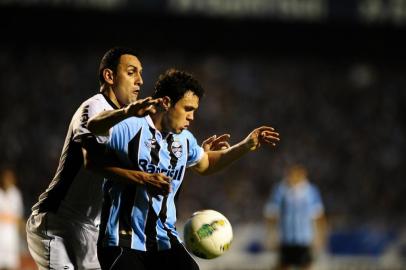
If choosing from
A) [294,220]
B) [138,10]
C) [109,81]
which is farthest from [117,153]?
[138,10]

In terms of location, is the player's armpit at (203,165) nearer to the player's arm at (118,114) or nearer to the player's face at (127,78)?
the player's face at (127,78)

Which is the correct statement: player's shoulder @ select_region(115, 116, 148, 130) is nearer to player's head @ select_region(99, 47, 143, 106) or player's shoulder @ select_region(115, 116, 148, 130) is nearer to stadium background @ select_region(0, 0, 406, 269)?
player's head @ select_region(99, 47, 143, 106)

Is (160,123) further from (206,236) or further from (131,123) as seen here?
(206,236)

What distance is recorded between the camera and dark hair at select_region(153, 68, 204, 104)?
4984 millimetres

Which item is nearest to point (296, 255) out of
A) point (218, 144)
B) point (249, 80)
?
point (218, 144)

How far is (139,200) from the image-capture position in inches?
189

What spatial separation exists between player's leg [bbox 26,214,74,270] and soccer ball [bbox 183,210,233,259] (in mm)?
789

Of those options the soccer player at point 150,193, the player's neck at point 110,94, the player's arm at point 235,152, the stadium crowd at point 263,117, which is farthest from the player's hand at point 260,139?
the stadium crowd at point 263,117

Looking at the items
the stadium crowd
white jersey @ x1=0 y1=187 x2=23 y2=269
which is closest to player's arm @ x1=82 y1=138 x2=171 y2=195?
white jersey @ x1=0 y1=187 x2=23 y2=269

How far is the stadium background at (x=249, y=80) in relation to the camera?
18.0m

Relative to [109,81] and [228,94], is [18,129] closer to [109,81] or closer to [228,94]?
[228,94]

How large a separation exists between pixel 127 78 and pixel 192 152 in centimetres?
64

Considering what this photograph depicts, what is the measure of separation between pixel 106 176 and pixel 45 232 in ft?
2.58

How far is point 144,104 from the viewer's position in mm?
4293
